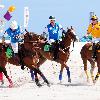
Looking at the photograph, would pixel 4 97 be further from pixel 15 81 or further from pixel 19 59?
pixel 15 81

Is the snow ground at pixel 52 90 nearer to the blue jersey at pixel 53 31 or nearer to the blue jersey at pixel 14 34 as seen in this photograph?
the blue jersey at pixel 14 34

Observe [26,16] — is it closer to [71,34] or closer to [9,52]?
[71,34]

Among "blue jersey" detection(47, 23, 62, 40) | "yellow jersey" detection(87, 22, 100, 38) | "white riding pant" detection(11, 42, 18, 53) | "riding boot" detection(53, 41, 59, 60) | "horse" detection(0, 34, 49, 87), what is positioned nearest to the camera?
"horse" detection(0, 34, 49, 87)

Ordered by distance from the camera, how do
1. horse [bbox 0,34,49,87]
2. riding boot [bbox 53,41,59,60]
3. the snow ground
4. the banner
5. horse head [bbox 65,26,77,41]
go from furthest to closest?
1. the banner
2. riding boot [bbox 53,41,59,60]
3. horse head [bbox 65,26,77,41]
4. horse [bbox 0,34,49,87]
5. the snow ground

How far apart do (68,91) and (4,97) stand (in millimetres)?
2376

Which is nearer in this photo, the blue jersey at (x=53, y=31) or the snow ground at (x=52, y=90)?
the snow ground at (x=52, y=90)

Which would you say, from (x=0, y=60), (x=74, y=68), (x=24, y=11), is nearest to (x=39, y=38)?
(x=0, y=60)

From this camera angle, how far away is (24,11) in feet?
67.8

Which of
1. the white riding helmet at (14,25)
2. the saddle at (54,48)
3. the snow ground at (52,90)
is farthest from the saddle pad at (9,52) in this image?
the saddle at (54,48)

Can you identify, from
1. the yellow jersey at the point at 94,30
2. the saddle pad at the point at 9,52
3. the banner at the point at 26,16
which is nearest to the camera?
the saddle pad at the point at 9,52

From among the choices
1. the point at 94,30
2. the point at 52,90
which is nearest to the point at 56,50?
the point at 94,30

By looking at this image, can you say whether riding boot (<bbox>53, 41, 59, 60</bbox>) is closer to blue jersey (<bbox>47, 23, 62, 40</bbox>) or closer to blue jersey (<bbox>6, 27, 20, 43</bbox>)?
blue jersey (<bbox>47, 23, 62, 40</bbox>)

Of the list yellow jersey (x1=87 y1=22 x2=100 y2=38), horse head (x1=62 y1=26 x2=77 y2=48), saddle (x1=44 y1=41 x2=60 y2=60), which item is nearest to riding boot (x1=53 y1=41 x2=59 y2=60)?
saddle (x1=44 y1=41 x2=60 y2=60)

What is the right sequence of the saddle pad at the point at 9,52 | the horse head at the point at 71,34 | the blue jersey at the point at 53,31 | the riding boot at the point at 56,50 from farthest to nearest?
the blue jersey at the point at 53,31 → the riding boot at the point at 56,50 → the horse head at the point at 71,34 → the saddle pad at the point at 9,52
